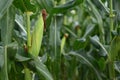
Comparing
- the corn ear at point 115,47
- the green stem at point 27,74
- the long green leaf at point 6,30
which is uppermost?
the long green leaf at point 6,30

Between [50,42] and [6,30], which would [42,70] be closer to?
[6,30]

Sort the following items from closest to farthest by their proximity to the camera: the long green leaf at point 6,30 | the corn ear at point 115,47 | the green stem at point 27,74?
the long green leaf at point 6,30, the green stem at point 27,74, the corn ear at point 115,47

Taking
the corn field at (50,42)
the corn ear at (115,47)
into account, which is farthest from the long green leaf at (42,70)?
the corn ear at (115,47)

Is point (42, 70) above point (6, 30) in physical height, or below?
below

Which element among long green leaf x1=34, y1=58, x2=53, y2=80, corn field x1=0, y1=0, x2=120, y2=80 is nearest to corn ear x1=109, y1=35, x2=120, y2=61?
corn field x1=0, y1=0, x2=120, y2=80

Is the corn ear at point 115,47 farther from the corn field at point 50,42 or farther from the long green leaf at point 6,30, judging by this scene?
the long green leaf at point 6,30

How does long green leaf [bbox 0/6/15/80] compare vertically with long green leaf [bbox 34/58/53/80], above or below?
above

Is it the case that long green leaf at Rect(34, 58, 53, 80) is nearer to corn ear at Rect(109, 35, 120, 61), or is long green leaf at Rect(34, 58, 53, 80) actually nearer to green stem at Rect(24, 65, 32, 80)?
green stem at Rect(24, 65, 32, 80)

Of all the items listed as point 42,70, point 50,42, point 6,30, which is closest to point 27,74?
point 42,70

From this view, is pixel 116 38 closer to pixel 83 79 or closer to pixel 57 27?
pixel 57 27

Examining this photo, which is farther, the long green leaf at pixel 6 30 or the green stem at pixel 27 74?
the green stem at pixel 27 74
